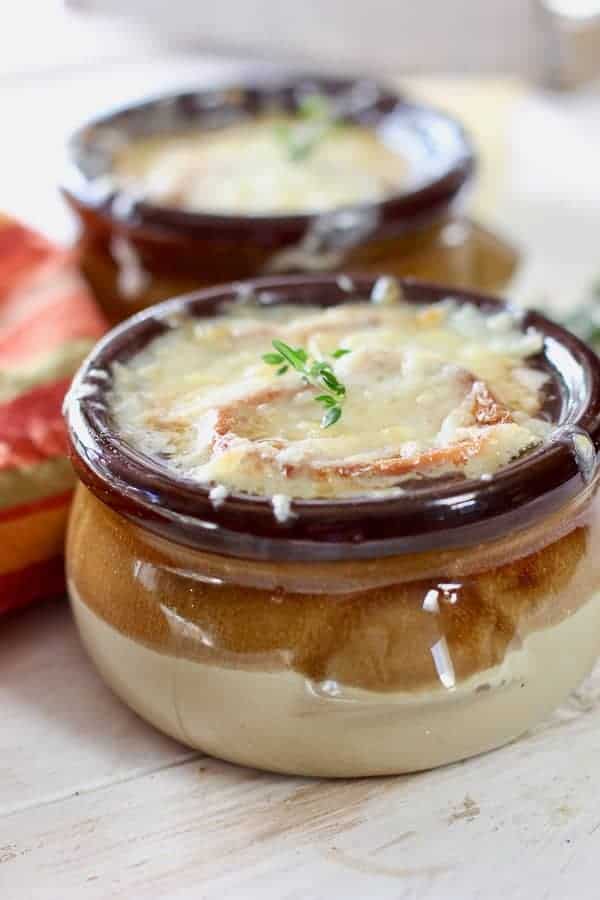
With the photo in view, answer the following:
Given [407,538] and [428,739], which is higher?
[407,538]

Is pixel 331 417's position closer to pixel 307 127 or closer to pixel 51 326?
pixel 51 326

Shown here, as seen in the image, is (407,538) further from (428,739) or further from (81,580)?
(81,580)

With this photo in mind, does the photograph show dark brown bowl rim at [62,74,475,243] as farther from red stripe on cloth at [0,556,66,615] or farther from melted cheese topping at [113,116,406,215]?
red stripe on cloth at [0,556,66,615]

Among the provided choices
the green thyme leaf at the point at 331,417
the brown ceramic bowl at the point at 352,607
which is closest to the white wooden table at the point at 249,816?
the brown ceramic bowl at the point at 352,607

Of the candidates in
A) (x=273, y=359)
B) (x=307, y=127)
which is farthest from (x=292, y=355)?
(x=307, y=127)

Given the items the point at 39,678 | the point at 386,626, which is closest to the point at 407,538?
the point at 386,626

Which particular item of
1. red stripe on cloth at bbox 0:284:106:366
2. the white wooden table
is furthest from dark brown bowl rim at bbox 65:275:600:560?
red stripe on cloth at bbox 0:284:106:366
